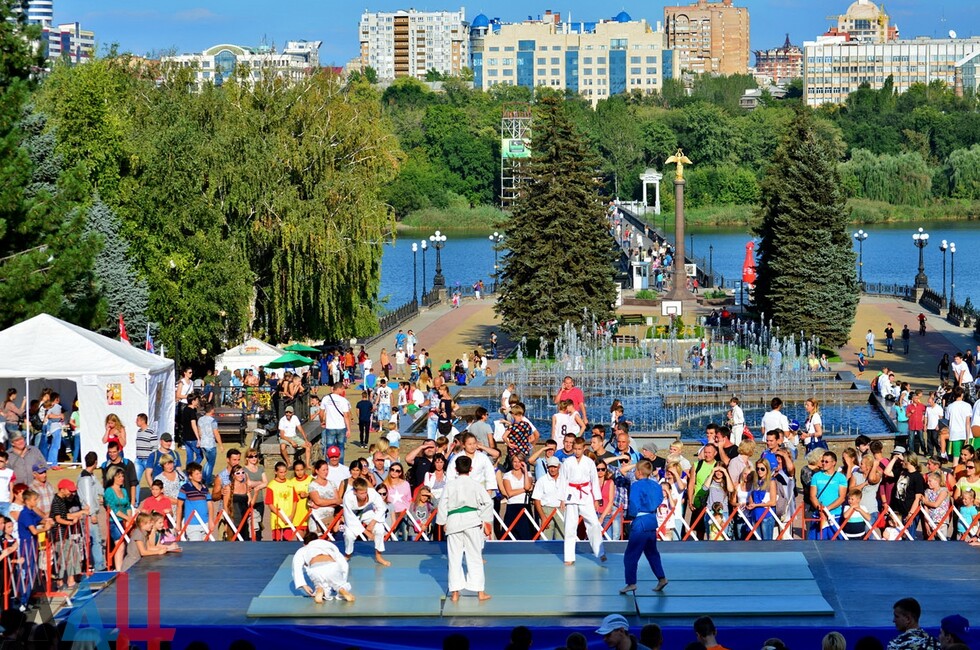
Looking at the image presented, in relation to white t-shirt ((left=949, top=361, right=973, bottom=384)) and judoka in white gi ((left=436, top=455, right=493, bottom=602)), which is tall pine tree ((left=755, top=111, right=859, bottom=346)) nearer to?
white t-shirt ((left=949, top=361, right=973, bottom=384))

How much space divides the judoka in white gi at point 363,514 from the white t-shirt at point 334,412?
853cm

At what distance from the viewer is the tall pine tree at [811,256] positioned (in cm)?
4800

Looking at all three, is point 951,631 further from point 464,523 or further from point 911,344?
point 911,344

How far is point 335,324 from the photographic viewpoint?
42.4m

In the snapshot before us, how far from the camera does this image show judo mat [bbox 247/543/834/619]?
14039mm

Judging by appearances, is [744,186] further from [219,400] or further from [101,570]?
[101,570]

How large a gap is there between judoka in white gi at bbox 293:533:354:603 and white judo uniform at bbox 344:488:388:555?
4.81ft

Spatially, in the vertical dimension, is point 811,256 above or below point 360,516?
above

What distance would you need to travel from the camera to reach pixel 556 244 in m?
48.7

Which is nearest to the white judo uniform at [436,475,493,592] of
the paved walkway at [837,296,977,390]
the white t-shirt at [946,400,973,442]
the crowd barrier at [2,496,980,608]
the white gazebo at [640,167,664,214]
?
the crowd barrier at [2,496,980,608]

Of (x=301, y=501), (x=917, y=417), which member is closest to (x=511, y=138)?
(x=917, y=417)

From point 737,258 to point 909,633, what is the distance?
318 feet

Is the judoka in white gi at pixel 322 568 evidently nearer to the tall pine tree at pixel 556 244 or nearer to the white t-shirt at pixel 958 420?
the white t-shirt at pixel 958 420

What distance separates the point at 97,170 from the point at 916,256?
7787 cm
